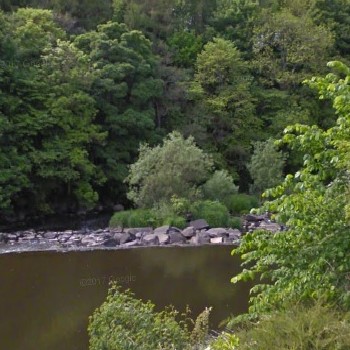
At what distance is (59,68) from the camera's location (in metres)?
30.6

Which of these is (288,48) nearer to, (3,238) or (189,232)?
(189,232)

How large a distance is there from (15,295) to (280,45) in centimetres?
2904

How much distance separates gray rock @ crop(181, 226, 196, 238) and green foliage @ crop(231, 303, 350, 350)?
2031cm

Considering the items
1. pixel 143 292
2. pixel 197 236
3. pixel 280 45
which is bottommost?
pixel 197 236

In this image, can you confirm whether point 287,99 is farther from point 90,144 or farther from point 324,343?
point 324,343

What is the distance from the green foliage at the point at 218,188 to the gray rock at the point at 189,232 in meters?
3.93

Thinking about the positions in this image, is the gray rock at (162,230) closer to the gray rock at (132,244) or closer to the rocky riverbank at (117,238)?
the rocky riverbank at (117,238)

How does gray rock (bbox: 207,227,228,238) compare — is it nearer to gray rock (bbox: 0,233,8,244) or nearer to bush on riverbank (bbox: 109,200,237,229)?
bush on riverbank (bbox: 109,200,237,229)

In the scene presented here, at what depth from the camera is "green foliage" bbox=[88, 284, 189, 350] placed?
691 centimetres

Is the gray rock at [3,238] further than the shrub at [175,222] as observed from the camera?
No

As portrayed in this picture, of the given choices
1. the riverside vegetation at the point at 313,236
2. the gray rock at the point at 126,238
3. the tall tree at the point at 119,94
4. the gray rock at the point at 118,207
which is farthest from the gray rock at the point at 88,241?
the riverside vegetation at the point at 313,236

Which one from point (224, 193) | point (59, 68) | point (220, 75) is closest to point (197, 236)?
point (224, 193)

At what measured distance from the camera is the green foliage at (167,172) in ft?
88.7

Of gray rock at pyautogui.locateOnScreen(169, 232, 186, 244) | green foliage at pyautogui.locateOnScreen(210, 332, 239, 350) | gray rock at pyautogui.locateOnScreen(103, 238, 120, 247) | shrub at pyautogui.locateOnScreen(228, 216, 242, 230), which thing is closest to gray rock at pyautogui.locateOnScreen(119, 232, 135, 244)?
gray rock at pyautogui.locateOnScreen(103, 238, 120, 247)
